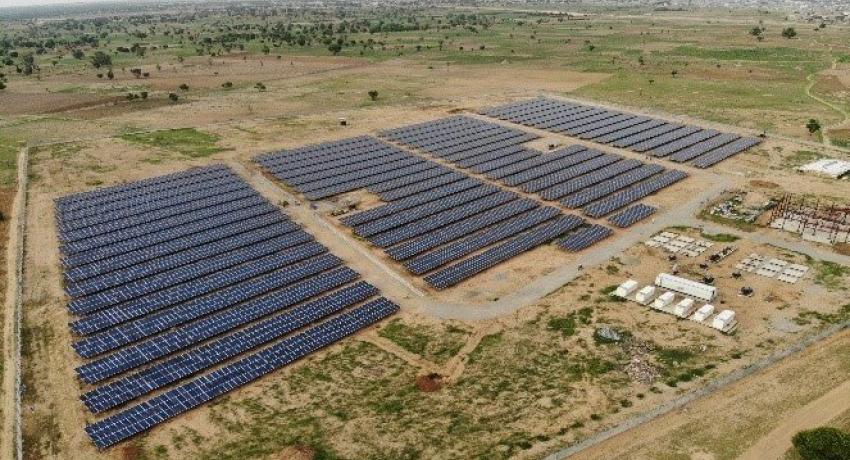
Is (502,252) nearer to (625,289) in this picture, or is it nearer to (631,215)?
(625,289)

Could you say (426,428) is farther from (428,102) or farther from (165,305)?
(428,102)

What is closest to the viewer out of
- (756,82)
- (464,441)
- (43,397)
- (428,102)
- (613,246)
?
(464,441)

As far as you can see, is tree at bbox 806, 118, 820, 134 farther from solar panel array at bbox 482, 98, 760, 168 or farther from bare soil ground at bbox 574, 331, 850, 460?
bare soil ground at bbox 574, 331, 850, 460

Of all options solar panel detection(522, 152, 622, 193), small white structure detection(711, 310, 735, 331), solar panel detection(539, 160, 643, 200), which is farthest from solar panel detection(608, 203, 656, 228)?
small white structure detection(711, 310, 735, 331)

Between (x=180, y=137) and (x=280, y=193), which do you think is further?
(x=180, y=137)

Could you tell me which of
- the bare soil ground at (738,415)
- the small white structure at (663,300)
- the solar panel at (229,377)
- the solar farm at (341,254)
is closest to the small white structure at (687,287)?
the solar farm at (341,254)

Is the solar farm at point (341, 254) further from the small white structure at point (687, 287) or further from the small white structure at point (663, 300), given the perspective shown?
the small white structure at point (687, 287)

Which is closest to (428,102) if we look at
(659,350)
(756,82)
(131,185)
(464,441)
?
(131,185)
